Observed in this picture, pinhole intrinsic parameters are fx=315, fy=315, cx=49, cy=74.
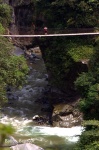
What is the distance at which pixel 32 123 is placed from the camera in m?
11.0

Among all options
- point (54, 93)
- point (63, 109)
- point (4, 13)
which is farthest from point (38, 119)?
point (4, 13)

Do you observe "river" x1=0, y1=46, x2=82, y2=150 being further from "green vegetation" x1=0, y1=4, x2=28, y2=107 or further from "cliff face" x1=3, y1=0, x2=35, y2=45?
"cliff face" x1=3, y1=0, x2=35, y2=45

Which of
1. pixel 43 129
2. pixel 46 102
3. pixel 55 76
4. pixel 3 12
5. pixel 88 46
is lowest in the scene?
pixel 43 129

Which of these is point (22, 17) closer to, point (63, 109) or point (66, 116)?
point (63, 109)

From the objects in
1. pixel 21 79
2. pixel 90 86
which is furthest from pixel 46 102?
pixel 90 86

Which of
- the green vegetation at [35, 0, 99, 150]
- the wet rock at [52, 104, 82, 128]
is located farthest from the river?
the green vegetation at [35, 0, 99, 150]

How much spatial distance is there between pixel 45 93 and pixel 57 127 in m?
3.01

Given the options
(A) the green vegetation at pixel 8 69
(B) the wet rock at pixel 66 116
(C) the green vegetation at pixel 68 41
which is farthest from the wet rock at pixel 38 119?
(A) the green vegetation at pixel 8 69

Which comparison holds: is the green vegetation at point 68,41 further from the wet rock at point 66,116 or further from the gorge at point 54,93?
the wet rock at point 66,116

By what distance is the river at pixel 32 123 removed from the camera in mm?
9359

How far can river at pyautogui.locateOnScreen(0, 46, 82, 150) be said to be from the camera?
30.7 feet

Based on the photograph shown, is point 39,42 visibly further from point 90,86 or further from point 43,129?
point 90,86

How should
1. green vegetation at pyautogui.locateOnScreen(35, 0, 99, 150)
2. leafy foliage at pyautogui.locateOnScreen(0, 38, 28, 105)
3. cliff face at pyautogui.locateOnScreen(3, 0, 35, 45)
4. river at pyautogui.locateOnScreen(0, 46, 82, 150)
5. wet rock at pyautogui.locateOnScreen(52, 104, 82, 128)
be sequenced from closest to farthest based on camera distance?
leafy foliage at pyautogui.locateOnScreen(0, 38, 28, 105) → river at pyautogui.locateOnScreen(0, 46, 82, 150) → wet rock at pyautogui.locateOnScreen(52, 104, 82, 128) → green vegetation at pyautogui.locateOnScreen(35, 0, 99, 150) → cliff face at pyautogui.locateOnScreen(3, 0, 35, 45)

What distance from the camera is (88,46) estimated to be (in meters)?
11.5
